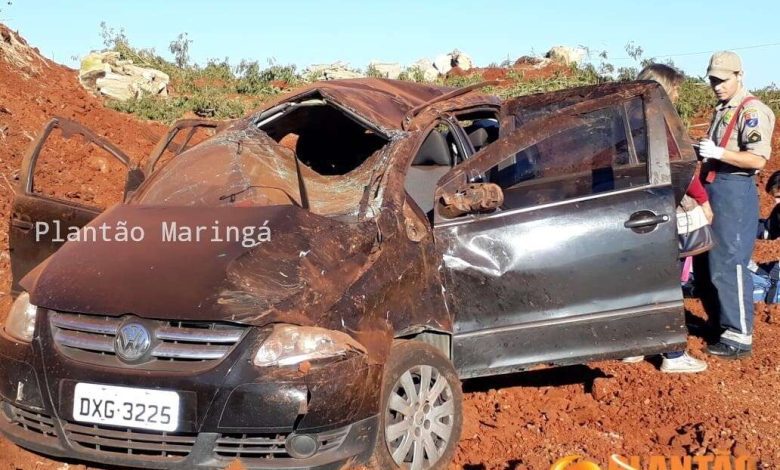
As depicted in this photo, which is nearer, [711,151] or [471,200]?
[471,200]

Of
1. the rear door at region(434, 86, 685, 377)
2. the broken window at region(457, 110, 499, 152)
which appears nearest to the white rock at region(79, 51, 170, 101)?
the broken window at region(457, 110, 499, 152)

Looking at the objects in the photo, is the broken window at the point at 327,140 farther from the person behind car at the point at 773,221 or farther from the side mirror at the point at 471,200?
the person behind car at the point at 773,221

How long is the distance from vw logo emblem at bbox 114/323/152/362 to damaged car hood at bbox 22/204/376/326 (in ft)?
0.21

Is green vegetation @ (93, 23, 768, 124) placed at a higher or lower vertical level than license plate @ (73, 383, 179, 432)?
higher

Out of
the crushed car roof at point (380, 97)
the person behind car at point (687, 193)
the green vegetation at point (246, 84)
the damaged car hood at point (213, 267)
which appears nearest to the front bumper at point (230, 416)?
the damaged car hood at point (213, 267)

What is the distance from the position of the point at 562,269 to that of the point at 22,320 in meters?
2.56

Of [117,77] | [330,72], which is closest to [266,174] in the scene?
[117,77]

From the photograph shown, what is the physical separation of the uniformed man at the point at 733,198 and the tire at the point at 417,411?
8.75ft

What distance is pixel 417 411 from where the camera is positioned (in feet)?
11.7

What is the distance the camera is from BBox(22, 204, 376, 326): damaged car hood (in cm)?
319

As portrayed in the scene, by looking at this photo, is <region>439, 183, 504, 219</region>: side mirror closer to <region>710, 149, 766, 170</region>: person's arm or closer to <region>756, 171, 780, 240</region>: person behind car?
<region>710, 149, 766, 170</region>: person's arm

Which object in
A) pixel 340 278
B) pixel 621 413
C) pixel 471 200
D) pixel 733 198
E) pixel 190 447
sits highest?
pixel 733 198

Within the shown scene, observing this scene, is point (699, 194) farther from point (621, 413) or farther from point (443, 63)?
point (443, 63)

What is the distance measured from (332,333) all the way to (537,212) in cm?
147
